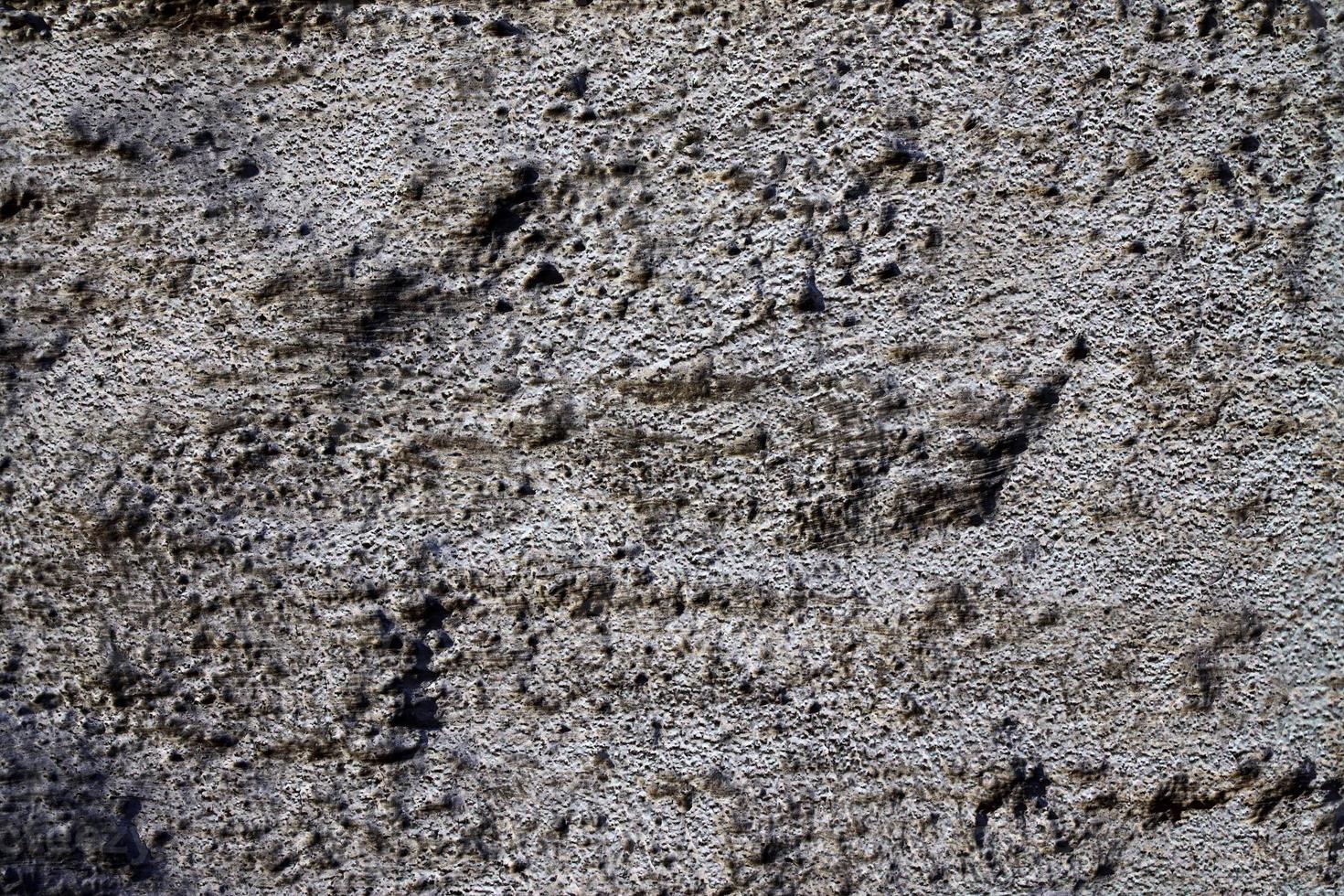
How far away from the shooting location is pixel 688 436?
696mm

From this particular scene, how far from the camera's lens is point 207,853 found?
740mm

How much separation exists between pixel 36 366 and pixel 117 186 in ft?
0.46

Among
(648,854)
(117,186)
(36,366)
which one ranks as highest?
(117,186)

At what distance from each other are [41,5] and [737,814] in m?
0.74

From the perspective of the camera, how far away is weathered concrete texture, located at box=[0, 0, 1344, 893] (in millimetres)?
673

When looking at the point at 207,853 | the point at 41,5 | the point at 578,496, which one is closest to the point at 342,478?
the point at 578,496

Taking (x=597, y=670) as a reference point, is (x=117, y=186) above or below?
above

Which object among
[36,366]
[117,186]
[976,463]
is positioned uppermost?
[117,186]

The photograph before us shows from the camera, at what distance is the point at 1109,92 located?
2.19 feet

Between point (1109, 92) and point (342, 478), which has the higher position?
point (1109, 92)

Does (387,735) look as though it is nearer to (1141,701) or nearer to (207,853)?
(207,853)

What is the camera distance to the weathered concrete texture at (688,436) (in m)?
0.67

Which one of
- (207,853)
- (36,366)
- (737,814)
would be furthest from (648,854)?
(36,366)

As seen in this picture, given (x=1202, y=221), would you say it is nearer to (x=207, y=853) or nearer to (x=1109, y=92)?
(x=1109, y=92)
